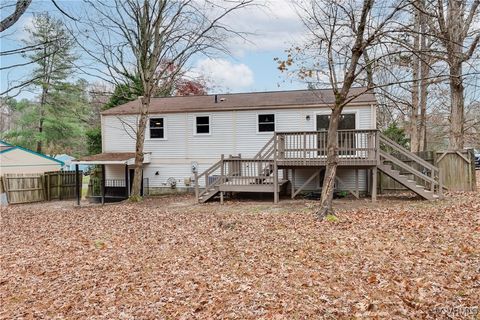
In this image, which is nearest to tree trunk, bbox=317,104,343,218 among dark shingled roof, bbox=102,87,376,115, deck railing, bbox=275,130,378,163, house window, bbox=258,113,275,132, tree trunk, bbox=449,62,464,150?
deck railing, bbox=275,130,378,163

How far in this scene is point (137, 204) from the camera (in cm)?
1420

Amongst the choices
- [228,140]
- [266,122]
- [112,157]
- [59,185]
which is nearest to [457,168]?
[266,122]

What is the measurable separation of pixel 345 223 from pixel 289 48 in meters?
6.25

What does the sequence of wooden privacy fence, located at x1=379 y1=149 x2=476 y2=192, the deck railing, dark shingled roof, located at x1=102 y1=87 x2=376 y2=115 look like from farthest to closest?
dark shingled roof, located at x1=102 y1=87 x2=376 y2=115 → wooden privacy fence, located at x1=379 y1=149 x2=476 y2=192 → the deck railing

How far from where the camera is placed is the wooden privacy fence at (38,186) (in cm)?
1722

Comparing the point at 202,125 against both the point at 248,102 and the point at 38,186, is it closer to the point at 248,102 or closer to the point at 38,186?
the point at 248,102

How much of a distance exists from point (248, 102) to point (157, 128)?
16.1 feet

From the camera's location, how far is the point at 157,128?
17359 mm

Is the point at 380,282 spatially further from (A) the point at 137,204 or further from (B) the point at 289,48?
(A) the point at 137,204

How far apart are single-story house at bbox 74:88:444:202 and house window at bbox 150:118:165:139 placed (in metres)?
0.05

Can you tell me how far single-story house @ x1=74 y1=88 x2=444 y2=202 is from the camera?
537 inches

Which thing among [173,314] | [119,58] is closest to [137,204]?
[119,58]

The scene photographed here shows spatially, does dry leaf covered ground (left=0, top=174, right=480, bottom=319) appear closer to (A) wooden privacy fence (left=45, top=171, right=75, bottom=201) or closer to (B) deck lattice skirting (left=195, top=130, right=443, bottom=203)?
(B) deck lattice skirting (left=195, top=130, right=443, bottom=203)

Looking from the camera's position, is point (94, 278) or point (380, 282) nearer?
point (380, 282)
